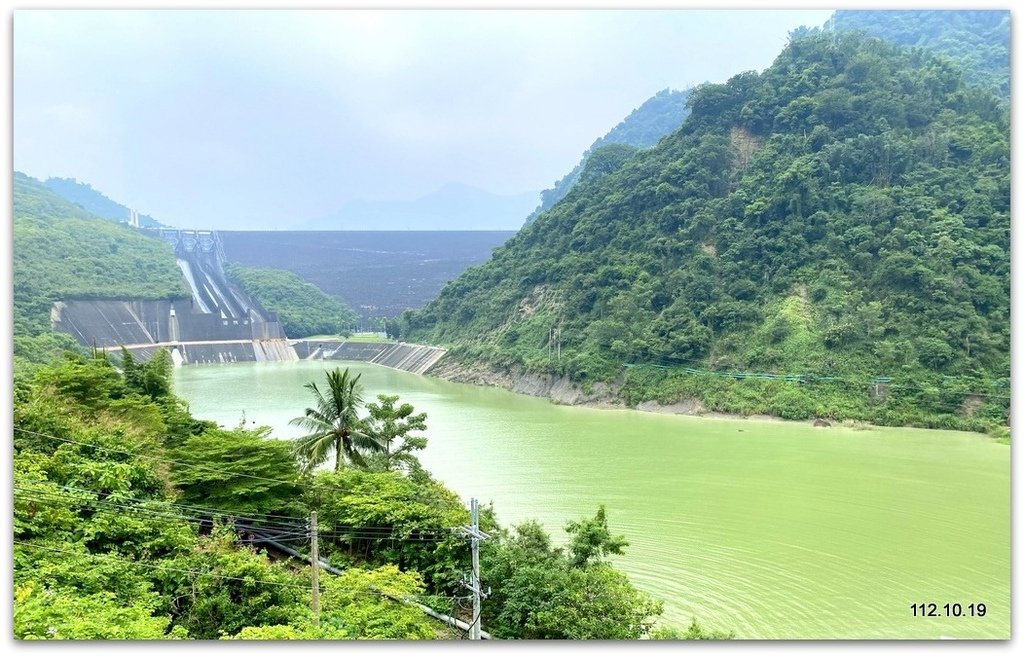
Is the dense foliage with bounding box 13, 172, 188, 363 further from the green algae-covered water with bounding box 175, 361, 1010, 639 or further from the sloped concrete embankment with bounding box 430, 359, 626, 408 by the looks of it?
the sloped concrete embankment with bounding box 430, 359, 626, 408

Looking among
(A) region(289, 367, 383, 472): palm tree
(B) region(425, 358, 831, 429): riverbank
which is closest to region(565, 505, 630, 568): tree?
(A) region(289, 367, 383, 472): palm tree

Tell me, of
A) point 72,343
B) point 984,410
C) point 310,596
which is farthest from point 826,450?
point 72,343

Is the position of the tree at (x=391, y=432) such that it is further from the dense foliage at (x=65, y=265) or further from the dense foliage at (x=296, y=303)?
the dense foliage at (x=296, y=303)

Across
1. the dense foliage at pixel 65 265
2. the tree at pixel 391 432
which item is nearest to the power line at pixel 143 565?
the tree at pixel 391 432

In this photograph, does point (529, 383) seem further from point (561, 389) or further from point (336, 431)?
point (336, 431)

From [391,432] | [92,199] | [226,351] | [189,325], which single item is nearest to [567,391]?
[391,432]

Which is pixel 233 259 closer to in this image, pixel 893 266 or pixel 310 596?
pixel 893 266
